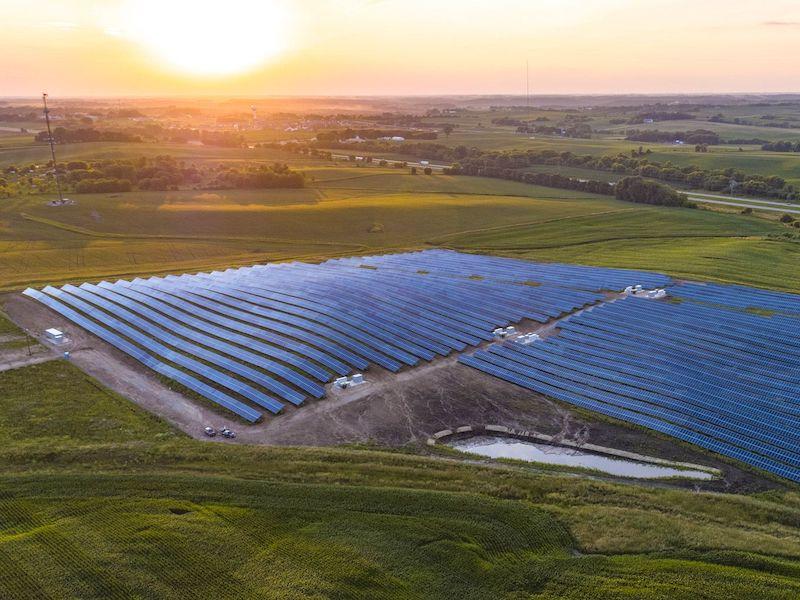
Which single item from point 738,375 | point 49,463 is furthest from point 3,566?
point 738,375

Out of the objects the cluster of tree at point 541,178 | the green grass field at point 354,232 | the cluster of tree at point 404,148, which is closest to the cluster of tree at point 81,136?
the cluster of tree at point 404,148

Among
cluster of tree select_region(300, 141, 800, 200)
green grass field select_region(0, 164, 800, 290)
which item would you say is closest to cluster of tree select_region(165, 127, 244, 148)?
cluster of tree select_region(300, 141, 800, 200)

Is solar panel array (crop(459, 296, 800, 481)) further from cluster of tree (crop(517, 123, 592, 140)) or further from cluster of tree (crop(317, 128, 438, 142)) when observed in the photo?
cluster of tree (crop(517, 123, 592, 140))

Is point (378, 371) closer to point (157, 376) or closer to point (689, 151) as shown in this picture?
point (157, 376)

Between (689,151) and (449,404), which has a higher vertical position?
(689,151)

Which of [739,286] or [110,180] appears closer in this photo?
[739,286]

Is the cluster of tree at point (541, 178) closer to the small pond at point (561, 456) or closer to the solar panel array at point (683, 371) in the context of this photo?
the solar panel array at point (683, 371)
